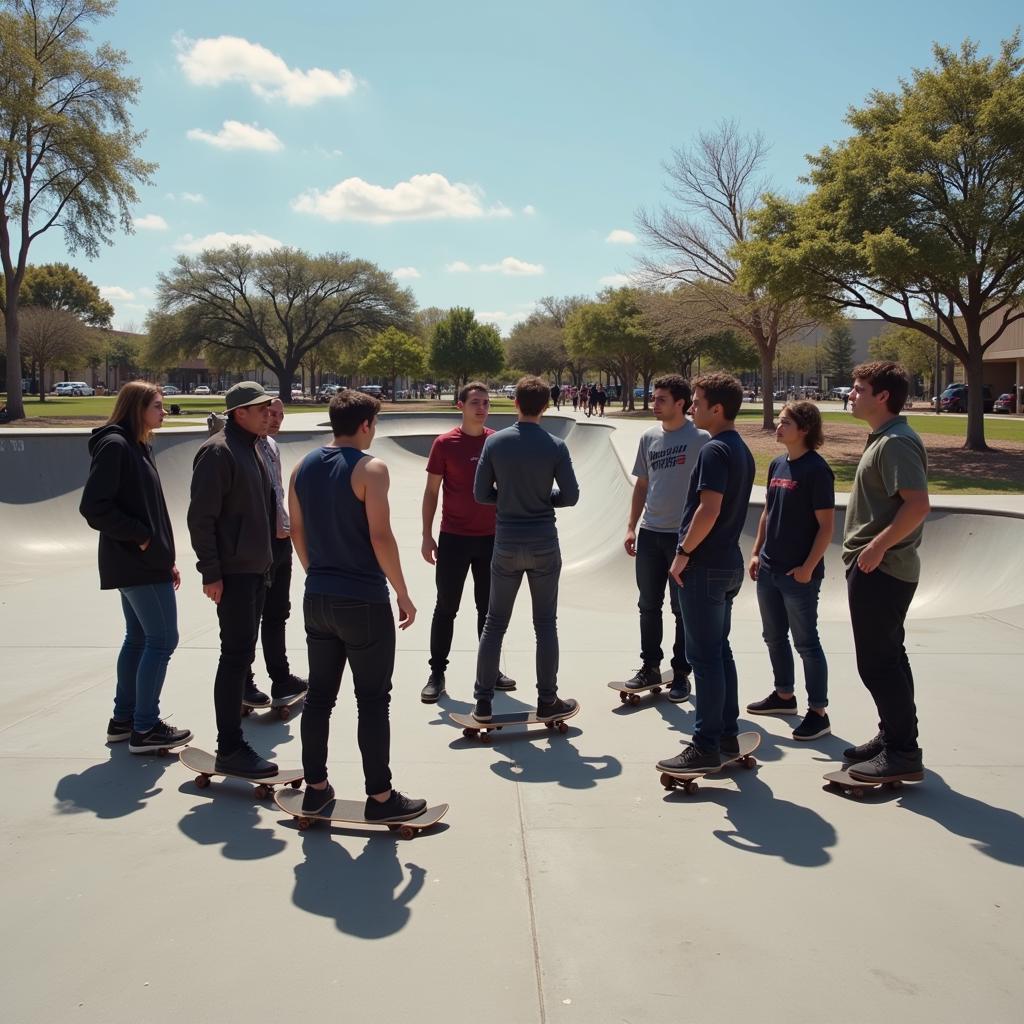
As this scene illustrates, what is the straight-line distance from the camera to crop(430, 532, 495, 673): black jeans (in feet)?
17.0

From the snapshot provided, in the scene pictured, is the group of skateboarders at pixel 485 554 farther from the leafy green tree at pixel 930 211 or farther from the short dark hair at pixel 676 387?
the leafy green tree at pixel 930 211

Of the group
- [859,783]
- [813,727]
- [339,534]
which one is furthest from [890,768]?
[339,534]

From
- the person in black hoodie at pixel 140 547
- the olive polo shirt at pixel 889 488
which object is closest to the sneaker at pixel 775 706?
the olive polo shirt at pixel 889 488

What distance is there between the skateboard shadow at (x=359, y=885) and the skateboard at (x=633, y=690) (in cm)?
199

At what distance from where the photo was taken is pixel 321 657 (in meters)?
3.31

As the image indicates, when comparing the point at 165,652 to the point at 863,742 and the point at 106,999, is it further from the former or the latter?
the point at 863,742

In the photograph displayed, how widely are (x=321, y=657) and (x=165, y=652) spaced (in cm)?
131

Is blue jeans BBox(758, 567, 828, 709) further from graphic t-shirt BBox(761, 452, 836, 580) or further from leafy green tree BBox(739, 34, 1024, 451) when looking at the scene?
leafy green tree BBox(739, 34, 1024, 451)

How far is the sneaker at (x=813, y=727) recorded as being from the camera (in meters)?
4.45

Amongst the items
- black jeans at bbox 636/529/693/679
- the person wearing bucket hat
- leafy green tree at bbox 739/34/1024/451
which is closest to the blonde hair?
the person wearing bucket hat

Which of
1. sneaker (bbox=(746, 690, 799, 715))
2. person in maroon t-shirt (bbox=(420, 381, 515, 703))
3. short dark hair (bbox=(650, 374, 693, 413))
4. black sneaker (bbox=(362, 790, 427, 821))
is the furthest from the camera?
person in maroon t-shirt (bbox=(420, 381, 515, 703))

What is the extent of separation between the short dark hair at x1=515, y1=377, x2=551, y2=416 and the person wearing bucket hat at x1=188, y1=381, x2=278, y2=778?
4.37 feet

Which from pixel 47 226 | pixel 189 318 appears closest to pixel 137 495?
pixel 47 226

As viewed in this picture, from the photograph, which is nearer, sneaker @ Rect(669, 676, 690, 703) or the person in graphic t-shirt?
the person in graphic t-shirt
